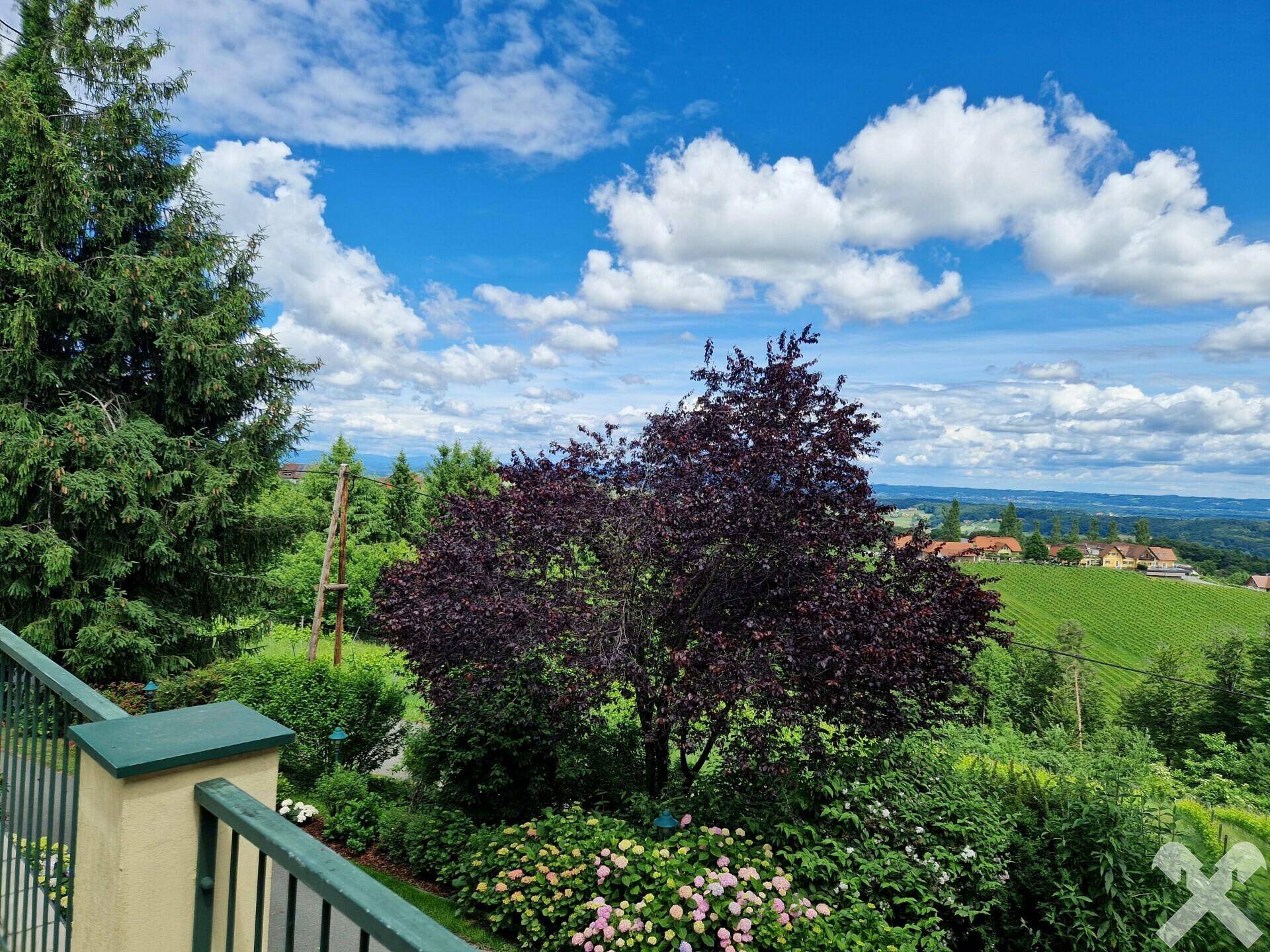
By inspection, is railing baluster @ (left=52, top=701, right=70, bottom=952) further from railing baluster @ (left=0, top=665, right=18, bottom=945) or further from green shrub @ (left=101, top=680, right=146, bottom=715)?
green shrub @ (left=101, top=680, right=146, bottom=715)

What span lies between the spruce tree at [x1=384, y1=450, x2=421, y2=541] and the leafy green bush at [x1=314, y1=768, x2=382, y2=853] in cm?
2778

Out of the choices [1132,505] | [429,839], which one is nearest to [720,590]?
[429,839]

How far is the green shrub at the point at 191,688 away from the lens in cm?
1070

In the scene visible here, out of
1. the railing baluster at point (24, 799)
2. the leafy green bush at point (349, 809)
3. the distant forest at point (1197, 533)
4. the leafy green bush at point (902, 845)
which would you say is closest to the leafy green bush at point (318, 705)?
the leafy green bush at point (349, 809)

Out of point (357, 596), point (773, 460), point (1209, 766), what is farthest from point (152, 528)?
point (1209, 766)

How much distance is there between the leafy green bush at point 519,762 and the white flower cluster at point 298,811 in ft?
4.30

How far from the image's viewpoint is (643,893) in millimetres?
5477

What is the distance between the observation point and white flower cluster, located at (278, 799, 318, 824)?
27.7 feet

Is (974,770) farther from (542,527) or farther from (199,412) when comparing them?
(199,412)

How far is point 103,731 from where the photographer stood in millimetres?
1654

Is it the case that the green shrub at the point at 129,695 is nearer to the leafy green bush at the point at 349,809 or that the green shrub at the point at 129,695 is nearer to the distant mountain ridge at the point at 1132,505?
the leafy green bush at the point at 349,809

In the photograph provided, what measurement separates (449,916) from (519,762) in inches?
83.6

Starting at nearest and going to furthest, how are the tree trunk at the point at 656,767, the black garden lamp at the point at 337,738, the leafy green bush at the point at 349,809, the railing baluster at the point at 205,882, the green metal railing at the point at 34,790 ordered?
the railing baluster at the point at 205,882
the green metal railing at the point at 34,790
the tree trunk at the point at 656,767
the leafy green bush at the point at 349,809
the black garden lamp at the point at 337,738

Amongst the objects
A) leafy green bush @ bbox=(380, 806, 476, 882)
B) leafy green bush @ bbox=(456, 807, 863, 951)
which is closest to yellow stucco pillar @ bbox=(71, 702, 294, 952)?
leafy green bush @ bbox=(456, 807, 863, 951)
